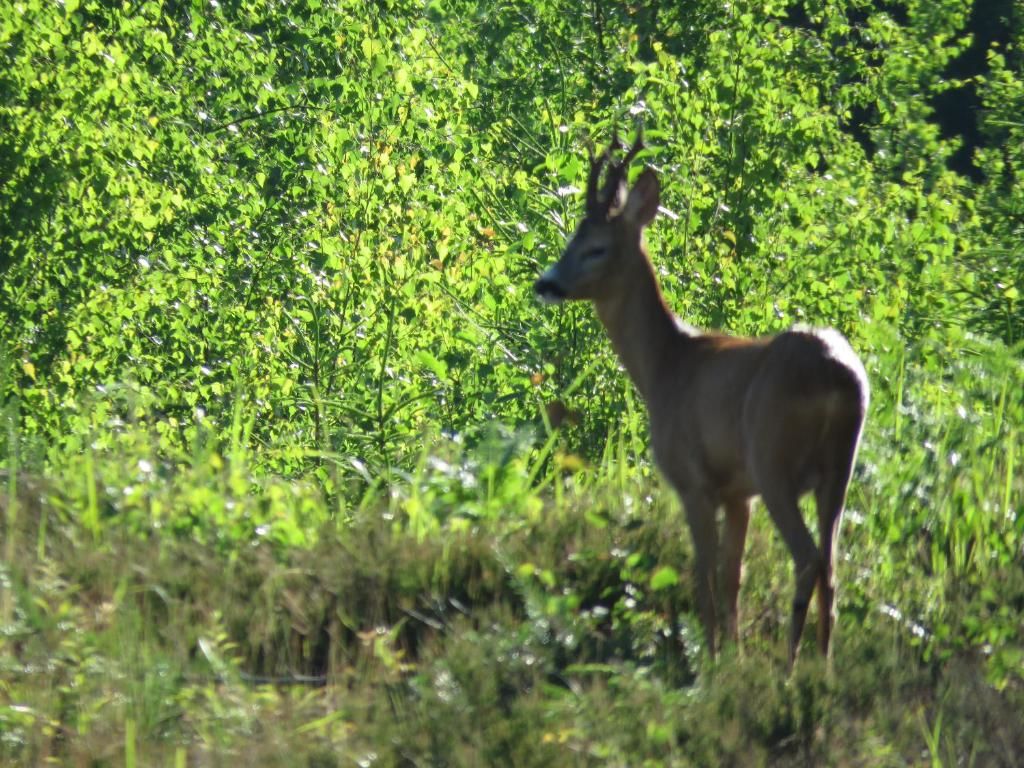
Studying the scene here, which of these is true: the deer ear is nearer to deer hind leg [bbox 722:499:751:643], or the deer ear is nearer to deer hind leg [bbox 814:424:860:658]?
deer hind leg [bbox 722:499:751:643]

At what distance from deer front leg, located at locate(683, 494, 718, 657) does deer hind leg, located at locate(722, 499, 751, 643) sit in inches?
2.9

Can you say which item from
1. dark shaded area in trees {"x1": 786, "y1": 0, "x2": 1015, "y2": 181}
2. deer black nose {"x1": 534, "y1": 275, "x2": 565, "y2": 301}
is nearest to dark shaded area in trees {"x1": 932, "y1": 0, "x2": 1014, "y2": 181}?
dark shaded area in trees {"x1": 786, "y1": 0, "x2": 1015, "y2": 181}

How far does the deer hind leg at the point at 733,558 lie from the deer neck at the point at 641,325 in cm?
66

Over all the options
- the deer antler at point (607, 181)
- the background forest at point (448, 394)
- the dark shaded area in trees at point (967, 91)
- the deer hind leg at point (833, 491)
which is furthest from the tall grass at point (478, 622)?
the dark shaded area in trees at point (967, 91)

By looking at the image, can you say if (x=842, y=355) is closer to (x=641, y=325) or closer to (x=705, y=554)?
(x=705, y=554)

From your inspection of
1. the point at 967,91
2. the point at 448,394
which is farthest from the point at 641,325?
the point at 967,91

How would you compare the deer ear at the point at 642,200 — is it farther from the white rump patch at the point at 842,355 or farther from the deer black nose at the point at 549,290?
the white rump patch at the point at 842,355

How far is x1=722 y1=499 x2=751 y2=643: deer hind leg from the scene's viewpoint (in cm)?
536

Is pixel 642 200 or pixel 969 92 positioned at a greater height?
pixel 969 92

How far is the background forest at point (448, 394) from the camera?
4.47 m

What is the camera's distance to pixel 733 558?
221 inches

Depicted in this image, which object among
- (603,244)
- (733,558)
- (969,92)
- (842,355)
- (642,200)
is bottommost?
(733,558)

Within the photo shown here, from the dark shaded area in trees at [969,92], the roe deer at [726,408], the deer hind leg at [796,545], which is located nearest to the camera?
the deer hind leg at [796,545]

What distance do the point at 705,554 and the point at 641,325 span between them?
1289 mm
